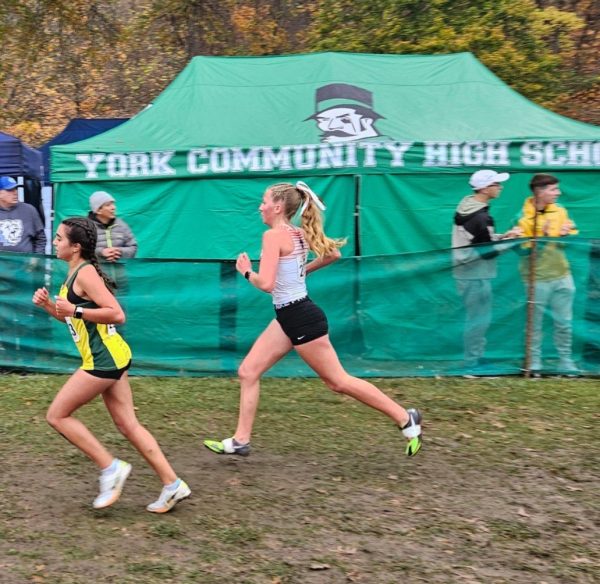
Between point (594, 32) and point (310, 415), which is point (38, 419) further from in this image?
point (594, 32)

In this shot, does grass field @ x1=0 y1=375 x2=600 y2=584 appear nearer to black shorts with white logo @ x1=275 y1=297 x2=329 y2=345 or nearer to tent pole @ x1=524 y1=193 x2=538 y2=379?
tent pole @ x1=524 y1=193 x2=538 y2=379

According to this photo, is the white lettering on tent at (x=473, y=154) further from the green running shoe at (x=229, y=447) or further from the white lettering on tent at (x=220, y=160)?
the green running shoe at (x=229, y=447)

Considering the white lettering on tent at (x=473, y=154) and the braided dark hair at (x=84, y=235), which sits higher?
the white lettering on tent at (x=473, y=154)

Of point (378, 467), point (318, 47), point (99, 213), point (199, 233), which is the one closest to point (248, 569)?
point (378, 467)

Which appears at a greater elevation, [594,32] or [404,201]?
[594,32]

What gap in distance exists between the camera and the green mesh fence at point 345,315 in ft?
24.6

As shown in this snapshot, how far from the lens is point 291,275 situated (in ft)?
16.4

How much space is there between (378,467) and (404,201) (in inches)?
188

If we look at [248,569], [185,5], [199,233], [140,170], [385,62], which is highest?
[185,5]

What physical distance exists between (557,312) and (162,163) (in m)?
4.74

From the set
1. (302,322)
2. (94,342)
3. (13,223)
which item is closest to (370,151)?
(13,223)

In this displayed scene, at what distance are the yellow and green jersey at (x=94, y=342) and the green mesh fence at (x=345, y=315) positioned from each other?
327 cm

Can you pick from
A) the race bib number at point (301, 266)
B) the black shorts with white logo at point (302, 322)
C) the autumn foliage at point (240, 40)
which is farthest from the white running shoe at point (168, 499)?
the autumn foliage at point (240, 40)

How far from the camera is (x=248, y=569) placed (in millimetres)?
3779
